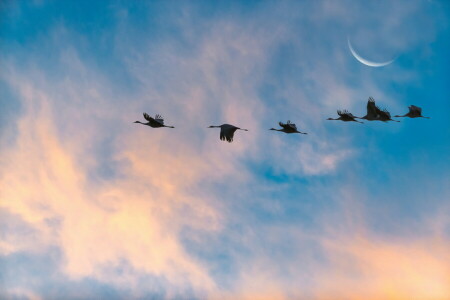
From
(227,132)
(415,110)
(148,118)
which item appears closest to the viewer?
(227,132)

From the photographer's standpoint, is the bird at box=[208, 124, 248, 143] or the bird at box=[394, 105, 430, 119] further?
the bird at box=[394, 105, 430, 119]

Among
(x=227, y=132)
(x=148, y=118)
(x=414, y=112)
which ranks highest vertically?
(x=414, y=112)

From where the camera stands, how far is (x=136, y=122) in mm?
53125

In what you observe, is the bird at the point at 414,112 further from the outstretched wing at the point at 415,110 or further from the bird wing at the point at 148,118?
the bird wing at the point at 148,118

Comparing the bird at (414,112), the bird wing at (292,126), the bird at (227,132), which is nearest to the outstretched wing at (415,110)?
the bird at (414,112)

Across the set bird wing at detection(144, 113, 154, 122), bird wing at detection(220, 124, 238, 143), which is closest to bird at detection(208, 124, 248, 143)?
bird wing at detection(220, 124, 238, 143)

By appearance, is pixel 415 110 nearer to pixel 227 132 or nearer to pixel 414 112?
pixel 414 112

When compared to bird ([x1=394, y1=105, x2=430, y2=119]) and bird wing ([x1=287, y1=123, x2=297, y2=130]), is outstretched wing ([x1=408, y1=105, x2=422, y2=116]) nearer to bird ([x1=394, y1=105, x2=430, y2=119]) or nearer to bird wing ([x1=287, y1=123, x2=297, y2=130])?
bird ([x1=394, y1=105, x2=430, y2=119])

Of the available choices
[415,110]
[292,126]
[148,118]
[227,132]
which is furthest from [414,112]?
[148,118]

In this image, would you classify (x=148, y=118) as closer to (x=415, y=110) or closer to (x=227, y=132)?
(x=227, y=132)

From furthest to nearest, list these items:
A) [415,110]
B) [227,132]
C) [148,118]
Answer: [415,110] < [148,118] < [227,132]

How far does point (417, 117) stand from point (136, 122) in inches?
1179

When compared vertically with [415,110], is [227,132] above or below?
below

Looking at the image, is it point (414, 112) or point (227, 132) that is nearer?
point (227, 132)
